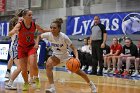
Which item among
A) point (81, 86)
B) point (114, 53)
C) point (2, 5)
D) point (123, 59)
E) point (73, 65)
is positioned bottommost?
point (81, 86)

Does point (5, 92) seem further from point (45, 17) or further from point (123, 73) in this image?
point (45, 17)

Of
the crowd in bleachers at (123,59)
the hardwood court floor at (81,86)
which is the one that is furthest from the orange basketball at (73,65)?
the crowd in bleachers at (123,59)

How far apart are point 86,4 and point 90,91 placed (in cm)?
1339

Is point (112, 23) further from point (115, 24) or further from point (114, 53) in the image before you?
point (114, 53)

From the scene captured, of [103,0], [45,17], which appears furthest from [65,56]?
[45,17]

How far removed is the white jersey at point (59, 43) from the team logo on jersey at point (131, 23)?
8830mm

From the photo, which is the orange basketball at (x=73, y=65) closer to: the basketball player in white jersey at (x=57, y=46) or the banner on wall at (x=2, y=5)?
the basketball player in white jersey at (x=57, y=46)

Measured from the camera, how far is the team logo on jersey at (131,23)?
50.4ft

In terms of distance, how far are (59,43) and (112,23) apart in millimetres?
9831

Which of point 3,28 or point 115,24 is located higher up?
point 115,24

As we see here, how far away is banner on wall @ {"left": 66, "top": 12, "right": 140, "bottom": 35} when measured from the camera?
15500 mm

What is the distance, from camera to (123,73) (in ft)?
43.5

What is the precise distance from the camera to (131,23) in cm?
1549

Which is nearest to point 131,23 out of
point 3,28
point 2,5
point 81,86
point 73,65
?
point 81,86
